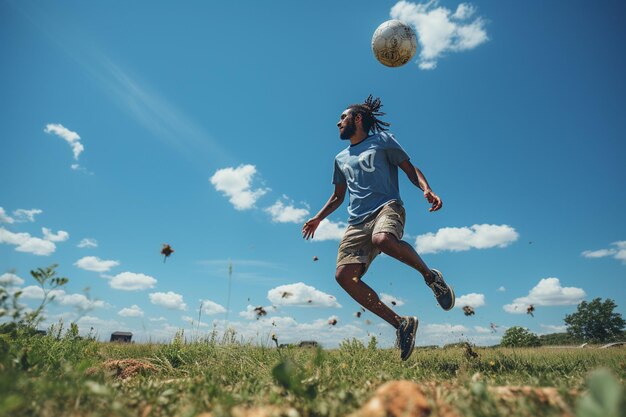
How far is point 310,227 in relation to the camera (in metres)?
5.71

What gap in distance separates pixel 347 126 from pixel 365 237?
1.78 m

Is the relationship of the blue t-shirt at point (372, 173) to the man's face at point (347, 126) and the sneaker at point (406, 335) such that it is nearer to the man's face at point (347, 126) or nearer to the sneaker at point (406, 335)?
the man's face at point (347, 126)

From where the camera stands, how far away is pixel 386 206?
182 inches

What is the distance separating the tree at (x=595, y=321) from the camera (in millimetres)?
47938

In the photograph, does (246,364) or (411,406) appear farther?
(246,364)

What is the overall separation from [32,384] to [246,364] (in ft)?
6.80

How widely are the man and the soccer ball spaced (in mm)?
1028

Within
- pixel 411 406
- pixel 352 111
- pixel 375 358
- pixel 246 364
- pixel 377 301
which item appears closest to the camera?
pixel 411 406

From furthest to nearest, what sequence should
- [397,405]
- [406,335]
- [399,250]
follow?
[399,250], [406,335], [397,405]

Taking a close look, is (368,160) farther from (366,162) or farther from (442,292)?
(442,292)

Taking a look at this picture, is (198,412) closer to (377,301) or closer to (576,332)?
(377,301)

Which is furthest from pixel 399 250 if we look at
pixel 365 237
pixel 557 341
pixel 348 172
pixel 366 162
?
pixel 557 341

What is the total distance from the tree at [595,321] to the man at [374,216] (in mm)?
55647

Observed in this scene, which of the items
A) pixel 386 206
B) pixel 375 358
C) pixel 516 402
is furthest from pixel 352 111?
pixel 516 402
